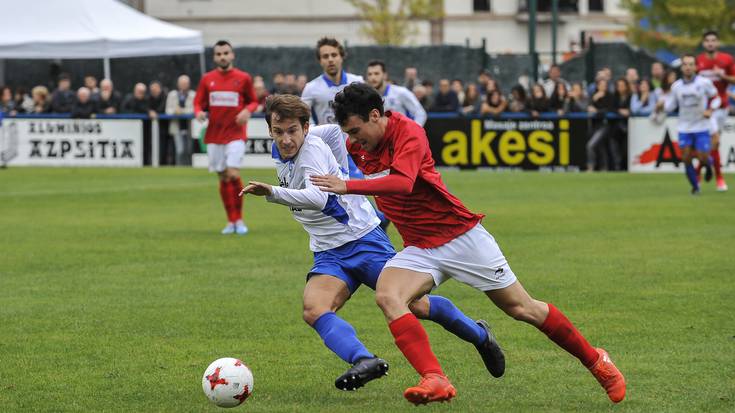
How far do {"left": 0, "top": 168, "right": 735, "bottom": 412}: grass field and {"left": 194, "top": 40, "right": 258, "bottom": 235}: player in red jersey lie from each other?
663 millimetres

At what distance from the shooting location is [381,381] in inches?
301

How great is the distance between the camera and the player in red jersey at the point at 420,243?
22.0 feet

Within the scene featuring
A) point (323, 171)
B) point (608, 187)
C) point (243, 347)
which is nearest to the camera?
point (323, 171)

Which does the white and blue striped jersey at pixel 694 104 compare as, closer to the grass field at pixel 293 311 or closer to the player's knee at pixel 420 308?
the grass field at pixel 293 311

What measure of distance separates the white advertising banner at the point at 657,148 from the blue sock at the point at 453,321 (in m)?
19.9

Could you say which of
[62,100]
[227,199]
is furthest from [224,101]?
[62,100]

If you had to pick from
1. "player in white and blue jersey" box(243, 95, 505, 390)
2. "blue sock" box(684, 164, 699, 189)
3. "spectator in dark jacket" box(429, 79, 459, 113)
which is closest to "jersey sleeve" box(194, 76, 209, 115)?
"blue sock" box(684, 164, 699, 189)

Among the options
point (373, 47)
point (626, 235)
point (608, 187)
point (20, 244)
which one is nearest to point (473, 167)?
point (608, 187)

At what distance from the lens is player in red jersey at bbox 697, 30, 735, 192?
2272 centimetres

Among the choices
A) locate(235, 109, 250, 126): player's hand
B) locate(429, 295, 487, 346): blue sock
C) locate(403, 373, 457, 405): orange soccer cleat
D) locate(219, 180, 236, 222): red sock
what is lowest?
locate(219, 180, 236, 222): red sock

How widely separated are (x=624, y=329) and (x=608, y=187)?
14214 millimetres

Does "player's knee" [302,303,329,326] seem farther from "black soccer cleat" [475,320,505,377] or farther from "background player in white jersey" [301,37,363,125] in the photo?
"background player in white jersey" [301,37,363,125]

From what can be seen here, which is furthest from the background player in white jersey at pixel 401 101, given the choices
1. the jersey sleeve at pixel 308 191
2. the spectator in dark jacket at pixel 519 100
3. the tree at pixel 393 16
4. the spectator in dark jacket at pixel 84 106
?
the tree at pixel 393 16

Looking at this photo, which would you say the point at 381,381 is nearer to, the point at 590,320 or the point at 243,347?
the point at 243,347
